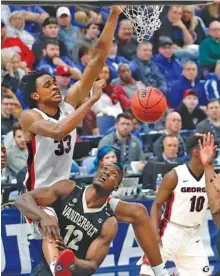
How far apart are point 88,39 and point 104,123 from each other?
6.09 feet

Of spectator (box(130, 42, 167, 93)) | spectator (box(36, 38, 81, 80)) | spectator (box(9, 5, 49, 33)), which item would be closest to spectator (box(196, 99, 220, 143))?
spectator (box(130, 42, 167, 93))

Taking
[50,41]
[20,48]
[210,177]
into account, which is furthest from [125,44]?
[210,177]

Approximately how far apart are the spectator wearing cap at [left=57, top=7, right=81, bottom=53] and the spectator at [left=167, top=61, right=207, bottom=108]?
69.6 inches

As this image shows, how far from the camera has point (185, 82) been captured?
54.6 ft

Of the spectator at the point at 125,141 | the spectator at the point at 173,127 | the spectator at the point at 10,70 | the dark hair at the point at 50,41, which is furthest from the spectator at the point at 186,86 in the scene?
the spectator at the point at 10,70

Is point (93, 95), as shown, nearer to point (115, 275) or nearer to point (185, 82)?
point (115, 275)

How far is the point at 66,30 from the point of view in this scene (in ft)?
54.2

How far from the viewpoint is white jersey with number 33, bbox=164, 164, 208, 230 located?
11016mm

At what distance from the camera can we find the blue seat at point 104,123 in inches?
599

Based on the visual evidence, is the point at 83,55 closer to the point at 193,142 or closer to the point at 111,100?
the point at 111,100

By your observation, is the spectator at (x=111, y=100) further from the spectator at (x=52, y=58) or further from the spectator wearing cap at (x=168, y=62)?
the spectator wearing cap at (x=168, y=62)

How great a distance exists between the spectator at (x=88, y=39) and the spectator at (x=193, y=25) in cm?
238

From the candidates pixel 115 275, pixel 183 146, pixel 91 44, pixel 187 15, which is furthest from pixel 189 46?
pixel 115 275

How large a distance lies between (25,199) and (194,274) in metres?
2.70
